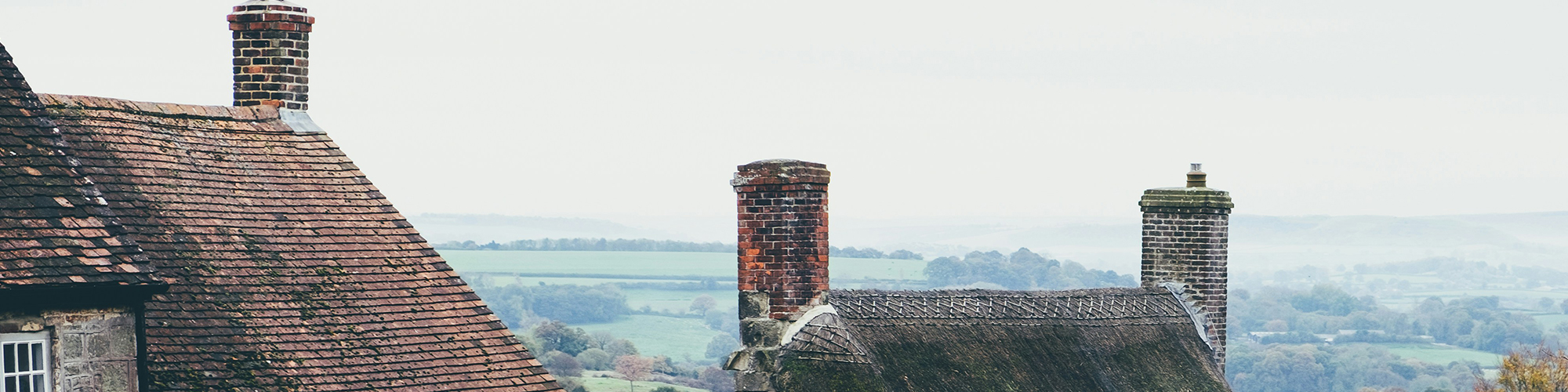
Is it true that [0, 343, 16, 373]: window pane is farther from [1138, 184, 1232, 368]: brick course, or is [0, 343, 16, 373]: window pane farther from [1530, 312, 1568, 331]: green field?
[1530, 312, 1568, 331]: green field

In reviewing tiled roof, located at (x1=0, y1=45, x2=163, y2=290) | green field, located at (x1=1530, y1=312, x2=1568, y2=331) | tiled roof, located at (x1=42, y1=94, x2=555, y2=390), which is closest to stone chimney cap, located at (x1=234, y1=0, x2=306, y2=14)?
tiled roof, located at (x1=42, y1=94, x2=555, y2=390)

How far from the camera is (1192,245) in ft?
81.9

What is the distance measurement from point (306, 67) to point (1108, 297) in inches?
403

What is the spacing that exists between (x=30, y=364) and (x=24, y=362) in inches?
1.4

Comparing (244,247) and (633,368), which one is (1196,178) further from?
(633,368)

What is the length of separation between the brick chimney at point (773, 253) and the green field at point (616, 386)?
63885mm

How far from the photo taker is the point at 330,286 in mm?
15539

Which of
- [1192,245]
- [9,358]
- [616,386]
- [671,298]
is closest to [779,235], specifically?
[9,358]

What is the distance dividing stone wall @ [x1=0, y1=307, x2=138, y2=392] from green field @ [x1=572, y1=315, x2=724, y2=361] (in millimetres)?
109741

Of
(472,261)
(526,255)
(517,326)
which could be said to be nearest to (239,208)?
(517,326)

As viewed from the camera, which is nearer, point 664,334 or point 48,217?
point 48,217

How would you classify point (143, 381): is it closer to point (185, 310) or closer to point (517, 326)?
point (185, 310)

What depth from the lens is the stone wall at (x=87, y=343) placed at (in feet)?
41.1

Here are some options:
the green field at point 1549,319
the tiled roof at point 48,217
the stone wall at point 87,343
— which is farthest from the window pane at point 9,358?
the green field at point 1549,319
